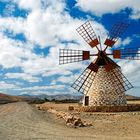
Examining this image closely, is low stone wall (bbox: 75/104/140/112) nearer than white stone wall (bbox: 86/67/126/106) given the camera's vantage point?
Yes

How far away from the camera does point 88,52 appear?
38031mm

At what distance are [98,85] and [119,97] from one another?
88.9 inches

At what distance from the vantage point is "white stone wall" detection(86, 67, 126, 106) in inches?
1449

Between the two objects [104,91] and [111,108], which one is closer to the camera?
[111,108]

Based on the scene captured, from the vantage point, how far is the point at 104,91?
1458 inches

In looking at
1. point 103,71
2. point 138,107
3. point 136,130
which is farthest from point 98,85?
point 136,130

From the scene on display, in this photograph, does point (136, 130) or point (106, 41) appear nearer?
point (136, 130)

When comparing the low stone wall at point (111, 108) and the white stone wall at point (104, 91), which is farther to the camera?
the white stone wall at point (104, 91)

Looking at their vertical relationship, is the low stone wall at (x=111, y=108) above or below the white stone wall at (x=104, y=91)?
below

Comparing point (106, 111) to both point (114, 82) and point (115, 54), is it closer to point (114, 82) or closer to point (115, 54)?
point (114, 82)

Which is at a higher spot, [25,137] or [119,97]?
[119,97]

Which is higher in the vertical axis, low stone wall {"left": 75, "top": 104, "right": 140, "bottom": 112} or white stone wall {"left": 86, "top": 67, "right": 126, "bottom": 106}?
white stone wall {"left": 86, "top": 67, "right": 126, "bottom": 106}

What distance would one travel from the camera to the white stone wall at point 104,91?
36.8 metres

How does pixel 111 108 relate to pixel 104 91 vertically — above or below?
below
